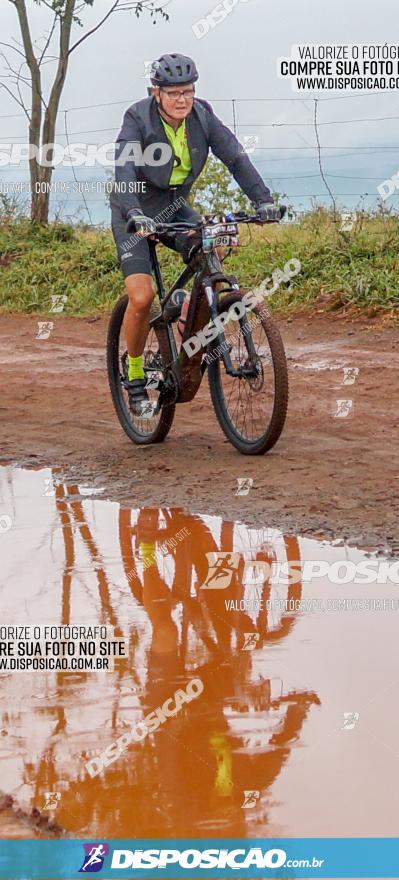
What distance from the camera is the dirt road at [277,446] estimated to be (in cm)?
640

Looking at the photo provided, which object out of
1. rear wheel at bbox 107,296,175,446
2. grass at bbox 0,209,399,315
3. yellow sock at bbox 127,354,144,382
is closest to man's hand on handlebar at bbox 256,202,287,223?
rear wheel at bbox 107,296,175,446

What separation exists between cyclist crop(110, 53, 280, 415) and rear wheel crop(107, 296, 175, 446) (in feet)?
0.97

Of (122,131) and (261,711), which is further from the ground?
(122,131)

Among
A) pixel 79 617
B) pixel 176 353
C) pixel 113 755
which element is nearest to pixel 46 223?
pixel 176 353

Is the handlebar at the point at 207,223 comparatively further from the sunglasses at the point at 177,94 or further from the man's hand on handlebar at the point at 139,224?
the sunglasses at the point at 177,94

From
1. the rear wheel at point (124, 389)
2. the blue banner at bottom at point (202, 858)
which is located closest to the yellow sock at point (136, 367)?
the rear wheel at point (124, 389)

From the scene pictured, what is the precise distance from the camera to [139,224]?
6918mm

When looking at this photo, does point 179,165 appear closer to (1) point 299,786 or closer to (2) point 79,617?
(2) point 79,617

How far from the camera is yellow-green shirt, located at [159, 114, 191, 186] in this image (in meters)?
7.35

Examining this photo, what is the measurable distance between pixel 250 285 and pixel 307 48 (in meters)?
2.73

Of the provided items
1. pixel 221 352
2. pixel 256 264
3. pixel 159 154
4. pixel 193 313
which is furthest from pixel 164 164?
pixel 256 264

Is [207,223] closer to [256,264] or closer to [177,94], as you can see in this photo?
[177,94]

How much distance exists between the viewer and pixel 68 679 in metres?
4.33

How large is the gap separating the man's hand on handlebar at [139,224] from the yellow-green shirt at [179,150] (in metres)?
0.48
